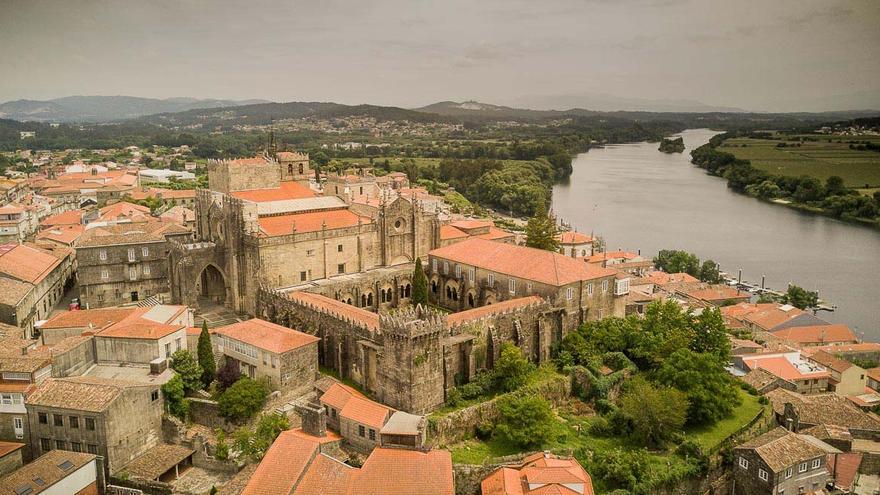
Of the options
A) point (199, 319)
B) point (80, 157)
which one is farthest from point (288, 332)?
point (80, 157)

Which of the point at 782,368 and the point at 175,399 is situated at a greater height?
the point at 175,399

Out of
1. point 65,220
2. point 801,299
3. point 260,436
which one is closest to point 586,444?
point 260,436

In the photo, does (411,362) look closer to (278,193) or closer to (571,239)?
(278,193)

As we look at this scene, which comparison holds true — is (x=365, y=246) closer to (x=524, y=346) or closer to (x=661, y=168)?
(x=524, y=346)

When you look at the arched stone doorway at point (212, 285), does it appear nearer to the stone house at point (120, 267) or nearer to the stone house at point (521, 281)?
the stone house at point (120, 267)

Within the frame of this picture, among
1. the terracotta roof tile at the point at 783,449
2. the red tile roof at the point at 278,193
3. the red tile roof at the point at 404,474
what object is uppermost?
the red tile roof at the point at 278,193

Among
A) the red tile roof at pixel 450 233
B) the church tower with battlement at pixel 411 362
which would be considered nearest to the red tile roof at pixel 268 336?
the church tower with battlement at pixel 411 362
